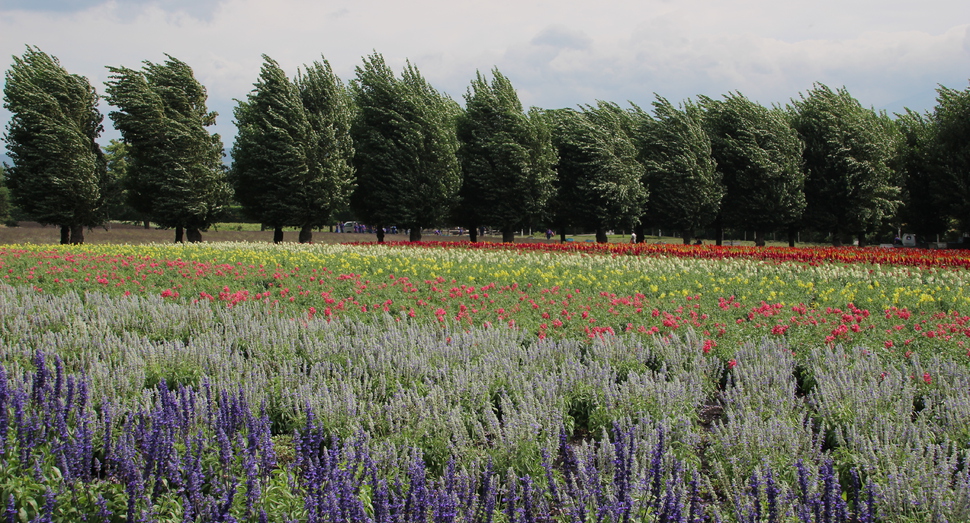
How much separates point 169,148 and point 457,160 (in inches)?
582

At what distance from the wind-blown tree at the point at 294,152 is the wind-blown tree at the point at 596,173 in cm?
1293


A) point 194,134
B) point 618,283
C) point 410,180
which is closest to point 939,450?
point 618,283

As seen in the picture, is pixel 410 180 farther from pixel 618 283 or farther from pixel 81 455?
pixel 81 455

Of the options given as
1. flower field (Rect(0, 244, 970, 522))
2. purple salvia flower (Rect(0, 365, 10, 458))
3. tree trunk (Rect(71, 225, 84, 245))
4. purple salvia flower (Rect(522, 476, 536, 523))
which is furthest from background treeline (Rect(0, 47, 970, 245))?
purple salvia flower (Rect(522, 476, 536, 523))

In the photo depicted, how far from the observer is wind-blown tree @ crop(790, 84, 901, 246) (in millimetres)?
34125

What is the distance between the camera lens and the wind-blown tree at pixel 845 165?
34.1 meters

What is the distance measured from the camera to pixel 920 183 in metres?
37.5

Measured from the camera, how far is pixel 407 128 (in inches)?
1288

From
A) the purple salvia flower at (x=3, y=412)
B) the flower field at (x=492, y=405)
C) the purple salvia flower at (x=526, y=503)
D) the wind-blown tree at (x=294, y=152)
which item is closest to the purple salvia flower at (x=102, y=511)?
the flower field at (x=492, y=405)

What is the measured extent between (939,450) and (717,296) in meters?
6.53

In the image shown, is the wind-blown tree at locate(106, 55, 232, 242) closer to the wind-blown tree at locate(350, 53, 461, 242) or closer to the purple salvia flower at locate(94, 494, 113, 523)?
the wind-blown tree at locate(350, 53, 461, 242)

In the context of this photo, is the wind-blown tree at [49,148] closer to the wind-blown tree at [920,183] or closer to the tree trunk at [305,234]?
the tree trunk at [305,234]

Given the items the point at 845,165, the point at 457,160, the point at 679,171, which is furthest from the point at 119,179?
the point at 845,165

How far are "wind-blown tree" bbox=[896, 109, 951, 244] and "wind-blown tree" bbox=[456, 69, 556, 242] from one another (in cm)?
2084
